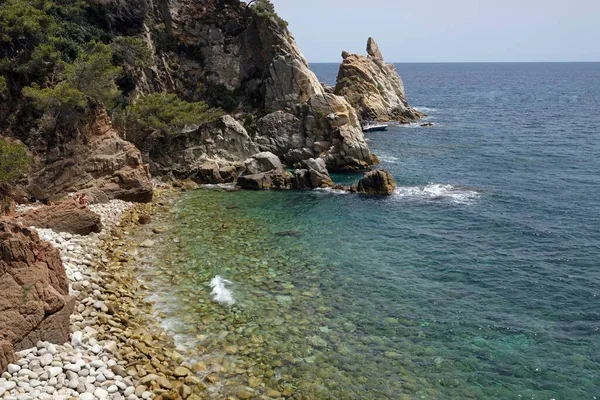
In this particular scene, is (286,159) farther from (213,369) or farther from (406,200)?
(213,369)

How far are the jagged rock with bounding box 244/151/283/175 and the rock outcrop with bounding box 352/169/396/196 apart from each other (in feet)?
28.8

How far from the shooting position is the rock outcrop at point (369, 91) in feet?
303

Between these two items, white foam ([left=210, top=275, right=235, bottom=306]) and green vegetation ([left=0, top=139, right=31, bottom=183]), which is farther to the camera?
green vegetation ([left=0, top=139, right=31, bottom=183])

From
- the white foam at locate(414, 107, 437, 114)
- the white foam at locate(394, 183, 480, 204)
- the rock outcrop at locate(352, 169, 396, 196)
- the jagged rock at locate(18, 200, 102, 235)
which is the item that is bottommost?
the white foam at locate(394, 183, 480, 204)

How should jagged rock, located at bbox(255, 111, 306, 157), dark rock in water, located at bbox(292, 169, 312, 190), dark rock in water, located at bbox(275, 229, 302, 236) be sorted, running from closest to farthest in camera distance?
dark rock in water, located at bbox(275, 229, 302, 236), dark rock in water, located at bbox(292, 169, 312, 190), jagged rock, located at bbox(255, 111, 306, 157)

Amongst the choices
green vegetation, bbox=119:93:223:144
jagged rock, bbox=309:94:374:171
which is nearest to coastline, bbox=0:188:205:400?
green vegetation, bbox=119:93:223:144

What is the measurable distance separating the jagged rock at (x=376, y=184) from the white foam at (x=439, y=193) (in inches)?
40.0

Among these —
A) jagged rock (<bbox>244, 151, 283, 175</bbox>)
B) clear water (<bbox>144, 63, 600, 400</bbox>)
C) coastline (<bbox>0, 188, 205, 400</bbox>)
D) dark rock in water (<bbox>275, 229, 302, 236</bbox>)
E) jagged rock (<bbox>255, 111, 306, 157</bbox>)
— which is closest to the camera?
coastline (<bbox>0, 188, 205, 400</bbox>)

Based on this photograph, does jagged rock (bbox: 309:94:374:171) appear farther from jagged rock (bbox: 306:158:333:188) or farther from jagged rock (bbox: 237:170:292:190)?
jagged rock (bbox: 237:170:292:190)

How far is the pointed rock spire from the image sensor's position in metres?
109

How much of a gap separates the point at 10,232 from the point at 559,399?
21.7 m

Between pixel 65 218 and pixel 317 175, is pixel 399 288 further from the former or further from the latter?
pixel 317 175

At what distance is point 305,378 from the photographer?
17891 millimetres

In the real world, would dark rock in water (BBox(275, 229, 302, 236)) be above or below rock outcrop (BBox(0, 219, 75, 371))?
below
